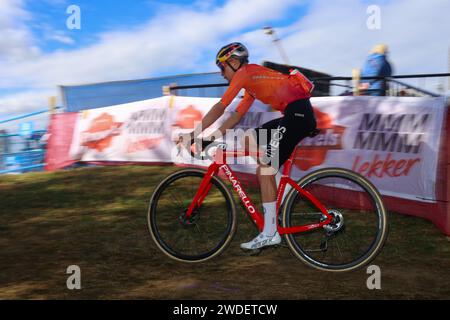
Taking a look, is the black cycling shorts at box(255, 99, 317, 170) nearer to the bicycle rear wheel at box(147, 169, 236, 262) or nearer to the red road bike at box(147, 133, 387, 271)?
the red road bike at box(147, 133, 387, 271)

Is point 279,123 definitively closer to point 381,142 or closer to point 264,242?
point 264,242

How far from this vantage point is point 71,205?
7.01 meters

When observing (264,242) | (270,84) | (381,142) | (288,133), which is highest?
(270,84)

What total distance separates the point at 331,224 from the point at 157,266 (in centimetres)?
171

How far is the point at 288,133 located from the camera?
12.5 feet

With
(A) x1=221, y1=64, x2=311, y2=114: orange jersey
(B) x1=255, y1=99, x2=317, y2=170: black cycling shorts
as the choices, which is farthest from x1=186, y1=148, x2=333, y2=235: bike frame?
(A) x1=221, y1=64, x2=311, y2=114: orange jersey

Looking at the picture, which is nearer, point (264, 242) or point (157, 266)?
point (264, 242)

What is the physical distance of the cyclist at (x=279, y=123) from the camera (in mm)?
3812

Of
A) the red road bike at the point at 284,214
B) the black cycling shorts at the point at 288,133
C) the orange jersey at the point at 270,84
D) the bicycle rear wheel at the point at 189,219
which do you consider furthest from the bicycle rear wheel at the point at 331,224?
the orange jersey at the point at 270,84

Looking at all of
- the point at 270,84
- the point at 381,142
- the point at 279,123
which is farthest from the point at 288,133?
the point at 381,142

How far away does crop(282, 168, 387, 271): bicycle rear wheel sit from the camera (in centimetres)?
365

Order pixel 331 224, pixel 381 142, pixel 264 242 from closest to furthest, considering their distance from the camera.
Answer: pixel 331 224, pixel 264 242, pixel 381 142
